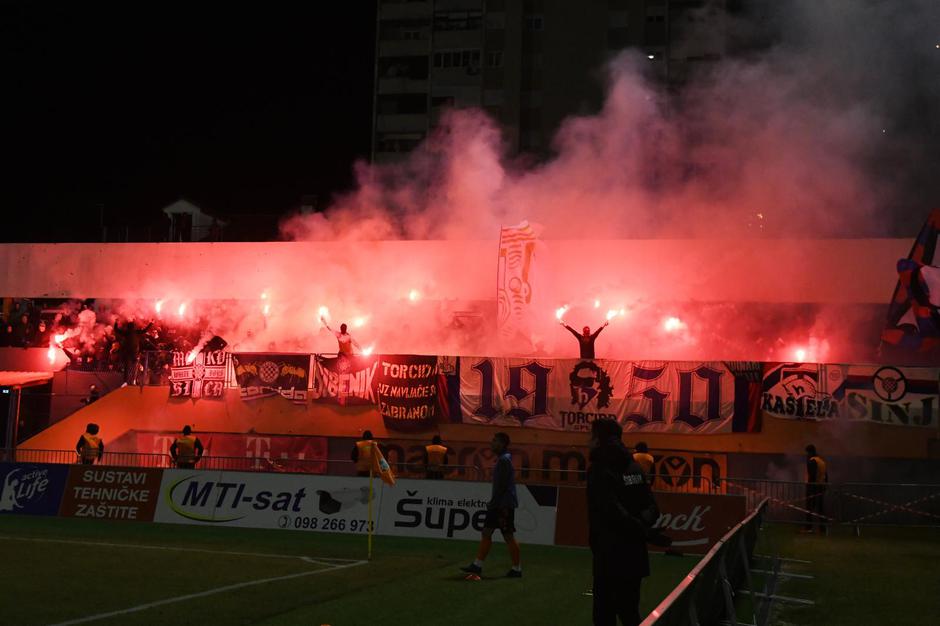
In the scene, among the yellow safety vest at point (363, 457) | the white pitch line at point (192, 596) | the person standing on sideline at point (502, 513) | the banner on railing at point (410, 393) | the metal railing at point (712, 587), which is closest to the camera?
the metal railing at point (712, 587)

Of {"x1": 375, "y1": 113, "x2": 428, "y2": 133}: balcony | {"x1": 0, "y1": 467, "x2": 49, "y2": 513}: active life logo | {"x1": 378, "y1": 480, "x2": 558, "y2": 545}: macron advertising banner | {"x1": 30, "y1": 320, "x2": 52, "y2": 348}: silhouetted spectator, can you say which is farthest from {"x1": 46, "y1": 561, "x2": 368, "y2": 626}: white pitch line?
{"x1": 375, "y1": 113, "x2": 428, "y2": 133}: balcony

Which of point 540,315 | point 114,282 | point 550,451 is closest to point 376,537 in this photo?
point 550,451

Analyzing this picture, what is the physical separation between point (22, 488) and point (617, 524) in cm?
1494

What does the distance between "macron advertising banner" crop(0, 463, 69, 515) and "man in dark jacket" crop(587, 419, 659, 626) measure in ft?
45.9

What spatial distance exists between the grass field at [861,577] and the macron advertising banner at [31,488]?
1234 cm

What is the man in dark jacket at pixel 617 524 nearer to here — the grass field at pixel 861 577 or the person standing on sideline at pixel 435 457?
the grass field at pixel 861 577

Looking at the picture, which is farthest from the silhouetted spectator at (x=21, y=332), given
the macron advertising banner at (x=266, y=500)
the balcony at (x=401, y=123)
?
the balcony at (x=401, y=123)

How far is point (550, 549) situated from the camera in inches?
578

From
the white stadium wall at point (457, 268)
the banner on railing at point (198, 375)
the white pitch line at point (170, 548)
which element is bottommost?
the white pitch line at point (170, 548)

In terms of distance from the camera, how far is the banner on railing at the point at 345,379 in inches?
953

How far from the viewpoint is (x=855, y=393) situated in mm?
21328

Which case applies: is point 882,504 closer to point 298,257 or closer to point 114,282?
point 298,257

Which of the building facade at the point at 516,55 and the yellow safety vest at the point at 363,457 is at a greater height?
the building facade at the point at 516,55

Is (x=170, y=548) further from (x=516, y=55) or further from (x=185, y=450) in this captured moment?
(x=516, y=55)
